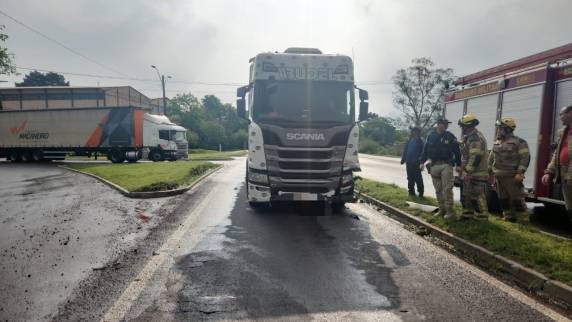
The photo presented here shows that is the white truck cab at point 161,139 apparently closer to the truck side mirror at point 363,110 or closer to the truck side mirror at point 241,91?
the truck side mirror at point 241,91

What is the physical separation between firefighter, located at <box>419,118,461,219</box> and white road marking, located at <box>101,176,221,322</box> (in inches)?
179

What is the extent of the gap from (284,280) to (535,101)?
20.5 feet

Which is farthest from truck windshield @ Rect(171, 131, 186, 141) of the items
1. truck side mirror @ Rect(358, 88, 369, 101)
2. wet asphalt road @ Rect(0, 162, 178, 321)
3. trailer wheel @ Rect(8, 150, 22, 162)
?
truck side mirror @ Rect(358, 88, 369, 101)

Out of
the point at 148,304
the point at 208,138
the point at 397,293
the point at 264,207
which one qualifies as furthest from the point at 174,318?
the point at 208,138

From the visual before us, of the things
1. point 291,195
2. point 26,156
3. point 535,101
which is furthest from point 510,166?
point 26,156

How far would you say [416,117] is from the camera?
161 feet

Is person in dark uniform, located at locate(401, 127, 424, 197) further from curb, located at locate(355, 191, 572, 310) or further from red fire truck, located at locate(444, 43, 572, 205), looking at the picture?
curb, located at locate(355, 191, 572, 310)

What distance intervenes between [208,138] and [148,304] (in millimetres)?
62624

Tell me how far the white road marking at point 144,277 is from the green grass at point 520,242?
422cm

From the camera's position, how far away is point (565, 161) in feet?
17.1

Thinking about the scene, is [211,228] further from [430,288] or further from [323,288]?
Result: [430,288]

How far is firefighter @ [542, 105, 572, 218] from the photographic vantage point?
5.13 m

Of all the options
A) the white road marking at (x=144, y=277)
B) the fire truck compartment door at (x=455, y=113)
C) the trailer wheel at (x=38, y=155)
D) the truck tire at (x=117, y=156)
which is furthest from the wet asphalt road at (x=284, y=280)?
the trailer wheel at (x=38, y=155)

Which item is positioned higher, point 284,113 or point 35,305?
point 284,113
